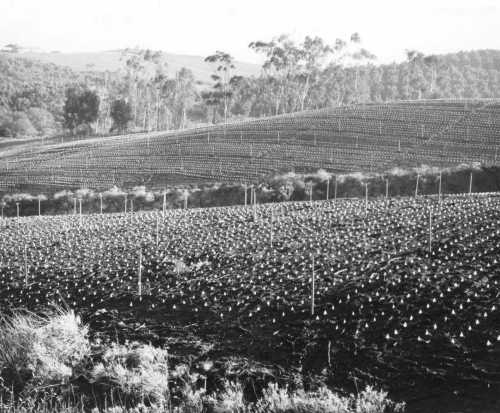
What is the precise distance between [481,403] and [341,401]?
2115mm

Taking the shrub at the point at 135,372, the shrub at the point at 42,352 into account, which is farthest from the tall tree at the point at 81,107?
the shrub at the point at 135,372

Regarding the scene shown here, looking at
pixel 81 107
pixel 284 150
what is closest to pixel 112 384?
pixel 284 150

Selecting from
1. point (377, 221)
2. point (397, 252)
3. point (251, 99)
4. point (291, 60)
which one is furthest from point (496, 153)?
point (251, 99)

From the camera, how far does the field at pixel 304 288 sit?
12172 mm

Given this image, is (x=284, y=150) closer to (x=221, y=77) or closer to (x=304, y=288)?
(x=304, y=288)

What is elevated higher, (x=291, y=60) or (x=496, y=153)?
(x=291, y=60)

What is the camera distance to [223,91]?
305 feet

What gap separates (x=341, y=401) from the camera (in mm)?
9875

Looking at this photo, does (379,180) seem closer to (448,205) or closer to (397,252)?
(448,205)

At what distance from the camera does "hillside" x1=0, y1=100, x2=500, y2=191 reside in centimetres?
4562

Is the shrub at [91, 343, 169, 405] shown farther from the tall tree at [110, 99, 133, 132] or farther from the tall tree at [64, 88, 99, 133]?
the tall tree at [64, 88, 99, 133]

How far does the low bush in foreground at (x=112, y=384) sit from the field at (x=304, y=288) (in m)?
1.05

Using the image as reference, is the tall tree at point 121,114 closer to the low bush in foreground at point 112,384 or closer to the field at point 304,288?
the field at point 304,288

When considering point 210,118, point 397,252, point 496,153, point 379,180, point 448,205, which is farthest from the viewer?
point 210,118
